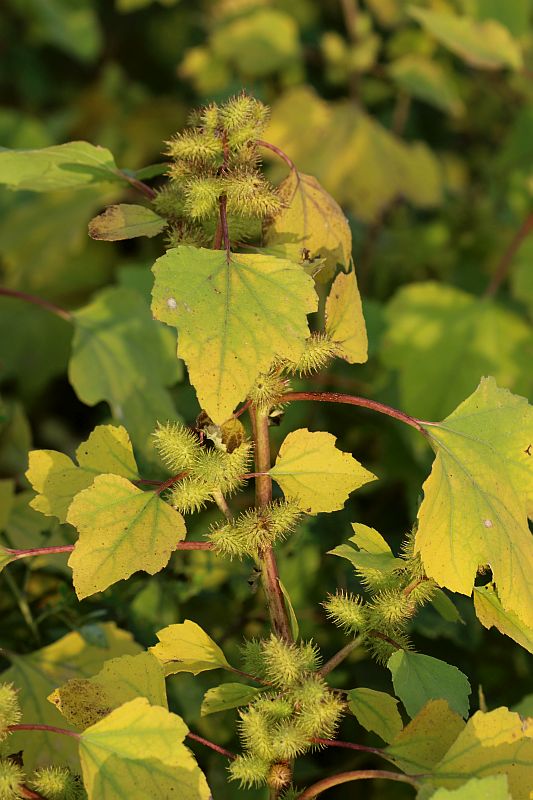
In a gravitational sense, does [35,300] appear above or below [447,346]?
above

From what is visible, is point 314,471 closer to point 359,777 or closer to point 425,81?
point 359,777

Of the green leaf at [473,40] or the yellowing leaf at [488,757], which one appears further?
the green leaf at [473,40]

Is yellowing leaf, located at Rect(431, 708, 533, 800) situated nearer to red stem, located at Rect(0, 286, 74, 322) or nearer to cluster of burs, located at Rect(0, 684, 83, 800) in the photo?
cluster of burs, located at Rect(0, 684, 83, 800)

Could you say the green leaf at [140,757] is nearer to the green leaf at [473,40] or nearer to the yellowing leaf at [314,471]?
the yellowing leaf at [314,471]

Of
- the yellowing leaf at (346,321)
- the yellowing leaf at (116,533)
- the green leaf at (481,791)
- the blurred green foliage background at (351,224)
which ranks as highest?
the yellowing leaf at (346,321)

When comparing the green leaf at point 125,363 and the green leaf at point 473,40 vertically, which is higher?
the green leaf at point 473,40

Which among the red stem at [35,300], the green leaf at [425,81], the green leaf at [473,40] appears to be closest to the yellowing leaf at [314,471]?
the red stem at [35,300]

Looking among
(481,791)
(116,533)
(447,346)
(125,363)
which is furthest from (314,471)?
(447,346)

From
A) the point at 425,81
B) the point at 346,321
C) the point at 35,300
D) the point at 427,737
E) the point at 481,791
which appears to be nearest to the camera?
the point at 481,791
